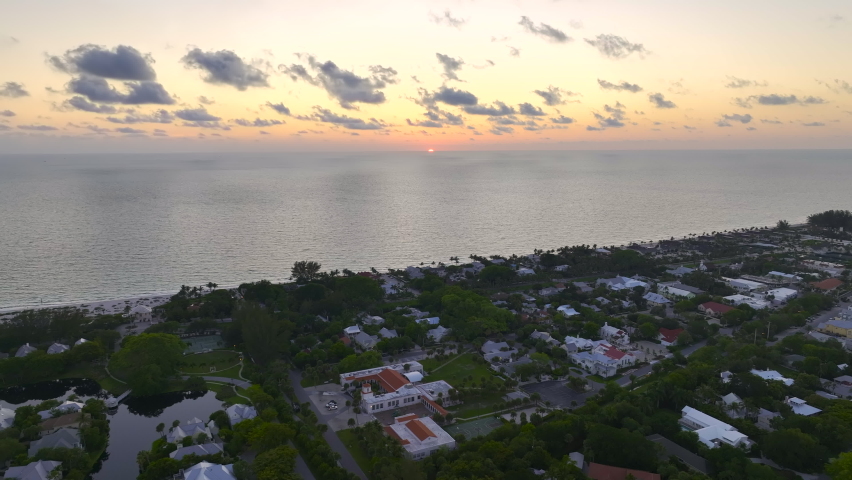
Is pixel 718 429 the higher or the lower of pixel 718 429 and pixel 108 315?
the higher

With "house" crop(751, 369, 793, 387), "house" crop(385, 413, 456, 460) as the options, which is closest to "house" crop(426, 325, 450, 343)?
"house" crop(385, 413, 456, 460)

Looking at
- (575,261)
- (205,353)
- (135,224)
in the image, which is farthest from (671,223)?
(135,224)

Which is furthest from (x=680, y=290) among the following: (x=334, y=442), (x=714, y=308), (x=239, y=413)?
(x=239, y=413)

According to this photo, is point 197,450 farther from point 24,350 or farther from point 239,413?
point 24,350

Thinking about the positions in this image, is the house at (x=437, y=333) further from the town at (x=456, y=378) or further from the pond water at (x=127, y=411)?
the pond water at (x=127, y=411)

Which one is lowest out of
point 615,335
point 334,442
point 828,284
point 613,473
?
point 334,442

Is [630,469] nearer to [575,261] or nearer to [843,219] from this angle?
[575,261]
